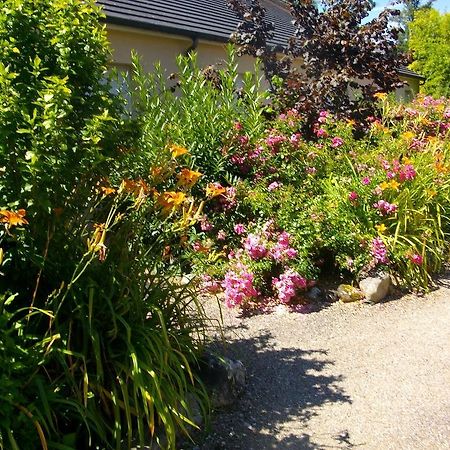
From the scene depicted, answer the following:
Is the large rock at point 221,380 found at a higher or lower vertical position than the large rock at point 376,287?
lower

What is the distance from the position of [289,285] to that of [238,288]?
496 millimetres

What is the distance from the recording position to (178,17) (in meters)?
11.7

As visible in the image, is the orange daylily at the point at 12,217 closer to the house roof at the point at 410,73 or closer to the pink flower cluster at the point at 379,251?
the pink flower cluster at the point at 379,251

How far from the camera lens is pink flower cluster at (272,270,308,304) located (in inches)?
203

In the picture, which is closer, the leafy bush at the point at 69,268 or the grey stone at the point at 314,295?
the leafy bush at the point at 69,268

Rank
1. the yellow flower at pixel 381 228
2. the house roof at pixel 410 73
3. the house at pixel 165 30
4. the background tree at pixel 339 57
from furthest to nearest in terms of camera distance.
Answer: the house roof at pixel 410 73
the house at pixel 165 30
the background tree at pixel 339 57
the yellow flower at pixel 381 228

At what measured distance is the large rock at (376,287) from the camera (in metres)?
5.31

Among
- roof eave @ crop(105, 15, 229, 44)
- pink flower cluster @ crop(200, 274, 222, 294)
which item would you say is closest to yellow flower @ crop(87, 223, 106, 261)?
pink flower cluster @ crop(200, 274, 222, 294)

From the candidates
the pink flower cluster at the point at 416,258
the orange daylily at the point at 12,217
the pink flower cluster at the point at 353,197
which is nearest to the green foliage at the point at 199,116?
the pink flower cluster at the point at 353,197

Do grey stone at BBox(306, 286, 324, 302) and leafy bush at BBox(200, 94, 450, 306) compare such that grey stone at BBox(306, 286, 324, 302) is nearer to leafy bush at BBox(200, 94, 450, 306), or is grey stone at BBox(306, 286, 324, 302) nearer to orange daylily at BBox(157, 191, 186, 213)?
leafy bush at BBox(200, 94, 450, 306)

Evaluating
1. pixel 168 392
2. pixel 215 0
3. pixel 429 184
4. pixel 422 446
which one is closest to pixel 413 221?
pixel 429 184

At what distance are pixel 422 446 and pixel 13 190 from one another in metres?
2.63

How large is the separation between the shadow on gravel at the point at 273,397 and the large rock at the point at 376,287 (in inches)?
49.0

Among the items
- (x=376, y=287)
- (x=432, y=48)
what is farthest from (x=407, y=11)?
(x=376, y=287)
